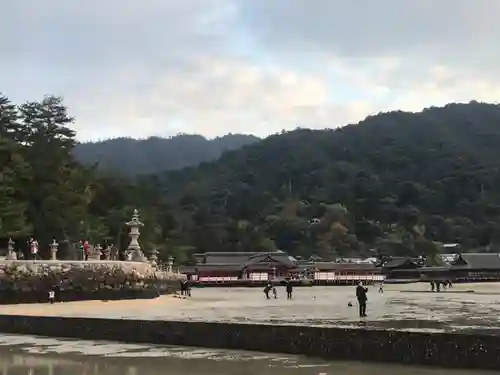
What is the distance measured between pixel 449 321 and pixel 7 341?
12120 millimetres

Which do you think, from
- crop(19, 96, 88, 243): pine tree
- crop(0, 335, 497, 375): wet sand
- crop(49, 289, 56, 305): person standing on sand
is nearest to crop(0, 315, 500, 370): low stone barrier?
crop(0, 335, 497, 375): wet sand

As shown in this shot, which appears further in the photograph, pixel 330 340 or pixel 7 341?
pixel 7 341

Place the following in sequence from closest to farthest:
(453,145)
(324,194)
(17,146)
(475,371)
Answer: (475,371)
(17,146)
(324,194)
(453,145)

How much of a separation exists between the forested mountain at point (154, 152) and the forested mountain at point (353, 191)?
82.5 ft

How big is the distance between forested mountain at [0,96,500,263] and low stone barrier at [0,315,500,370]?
2420cm

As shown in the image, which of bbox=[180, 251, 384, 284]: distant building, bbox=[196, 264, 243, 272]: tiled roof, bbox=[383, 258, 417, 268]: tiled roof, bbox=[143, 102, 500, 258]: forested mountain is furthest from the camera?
bbox=[143, 102, 500, 258]: forested mountain

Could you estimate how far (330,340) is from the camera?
14.5 m

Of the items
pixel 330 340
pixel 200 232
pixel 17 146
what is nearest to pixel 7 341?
pixel 330 340

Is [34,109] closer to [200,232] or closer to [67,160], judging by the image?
[67,160]

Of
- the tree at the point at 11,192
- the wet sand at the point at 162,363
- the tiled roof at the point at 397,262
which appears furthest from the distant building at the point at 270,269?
the wet sand at the point at 162,363

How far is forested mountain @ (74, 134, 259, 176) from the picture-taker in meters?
164

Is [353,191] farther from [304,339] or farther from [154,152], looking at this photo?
[304,339]

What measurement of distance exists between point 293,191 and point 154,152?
56746 millimetres

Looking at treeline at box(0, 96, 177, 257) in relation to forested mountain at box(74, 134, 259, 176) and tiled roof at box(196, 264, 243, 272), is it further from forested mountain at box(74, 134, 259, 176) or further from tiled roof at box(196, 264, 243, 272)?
forested mountain at box(74, 134, 259, 176)
